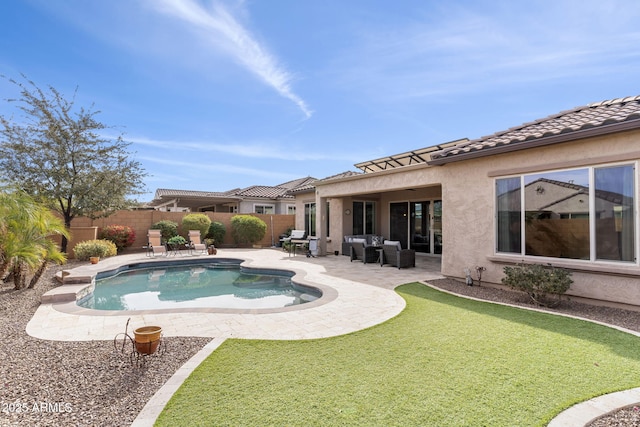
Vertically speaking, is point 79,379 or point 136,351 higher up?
point 136,351

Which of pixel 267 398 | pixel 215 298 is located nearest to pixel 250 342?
pixel 267 398

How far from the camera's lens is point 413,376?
3.88 m

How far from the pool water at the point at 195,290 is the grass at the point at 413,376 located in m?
4.21

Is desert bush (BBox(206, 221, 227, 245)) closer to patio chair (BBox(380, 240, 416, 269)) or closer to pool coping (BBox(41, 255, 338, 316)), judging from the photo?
pool coping (BBox(41, 255, 338, 316))

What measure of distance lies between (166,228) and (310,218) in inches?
360

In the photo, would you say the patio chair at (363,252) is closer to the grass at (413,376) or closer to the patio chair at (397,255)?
the patio chair at (397,255)

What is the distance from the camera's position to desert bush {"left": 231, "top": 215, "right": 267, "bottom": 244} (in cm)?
2202

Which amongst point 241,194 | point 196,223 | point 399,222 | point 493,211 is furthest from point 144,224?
point 493,211

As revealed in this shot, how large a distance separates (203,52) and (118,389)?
1193cm

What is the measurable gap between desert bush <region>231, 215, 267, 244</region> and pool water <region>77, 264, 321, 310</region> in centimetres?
722

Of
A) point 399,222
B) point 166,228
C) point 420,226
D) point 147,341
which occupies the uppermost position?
point 399,222

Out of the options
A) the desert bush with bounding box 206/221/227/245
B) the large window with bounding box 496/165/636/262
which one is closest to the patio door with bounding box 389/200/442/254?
the large window with bounding box 496/165/636/262

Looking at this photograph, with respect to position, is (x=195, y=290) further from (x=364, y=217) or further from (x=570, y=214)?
(x=570, y=214)

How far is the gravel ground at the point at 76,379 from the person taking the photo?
322cm
